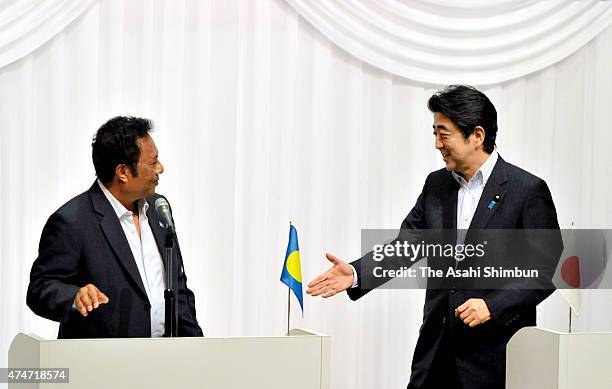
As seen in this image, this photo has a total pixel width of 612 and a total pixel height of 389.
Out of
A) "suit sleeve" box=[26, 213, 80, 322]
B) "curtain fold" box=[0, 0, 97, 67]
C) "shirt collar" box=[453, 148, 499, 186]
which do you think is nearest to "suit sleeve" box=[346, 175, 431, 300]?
"shirt collar" box=[453, 148, 499, 186]

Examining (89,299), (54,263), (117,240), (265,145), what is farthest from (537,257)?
(265,145)

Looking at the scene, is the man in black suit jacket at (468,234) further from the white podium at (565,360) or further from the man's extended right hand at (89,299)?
the man's extended right hand at (89,299)

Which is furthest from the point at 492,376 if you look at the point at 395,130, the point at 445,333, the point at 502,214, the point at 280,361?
the point at 395,130

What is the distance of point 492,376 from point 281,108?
2.06 m

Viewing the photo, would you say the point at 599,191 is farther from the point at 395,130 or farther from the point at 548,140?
the point at 395,130

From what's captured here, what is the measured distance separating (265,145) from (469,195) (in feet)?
5.19

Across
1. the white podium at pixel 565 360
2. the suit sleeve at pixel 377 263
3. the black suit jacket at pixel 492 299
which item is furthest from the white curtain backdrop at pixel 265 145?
the white podium at pixel 565 360

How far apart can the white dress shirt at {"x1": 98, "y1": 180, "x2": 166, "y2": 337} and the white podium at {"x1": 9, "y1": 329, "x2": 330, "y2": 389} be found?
0.35 metres

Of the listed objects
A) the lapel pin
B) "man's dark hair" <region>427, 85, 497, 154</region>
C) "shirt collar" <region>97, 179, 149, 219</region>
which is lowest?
"shirt collar" <region>97, 179, 149, 219</region>

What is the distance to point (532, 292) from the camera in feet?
12.2

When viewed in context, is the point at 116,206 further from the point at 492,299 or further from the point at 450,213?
the point at 492,299

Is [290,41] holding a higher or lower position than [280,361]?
higher

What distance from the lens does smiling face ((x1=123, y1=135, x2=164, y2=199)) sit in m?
3.67

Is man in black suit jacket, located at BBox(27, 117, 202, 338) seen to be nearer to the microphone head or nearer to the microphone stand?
the microphone stand
